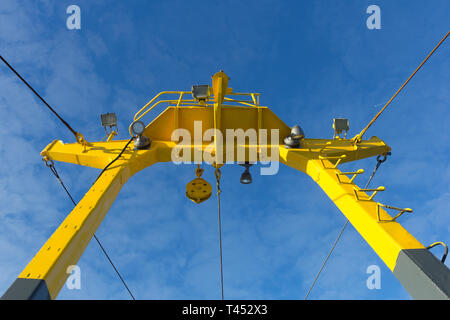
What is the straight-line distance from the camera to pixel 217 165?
21.7ft

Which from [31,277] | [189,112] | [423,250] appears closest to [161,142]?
[189,112]

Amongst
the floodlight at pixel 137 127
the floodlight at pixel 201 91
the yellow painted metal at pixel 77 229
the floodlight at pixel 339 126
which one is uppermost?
the floodlight at pixel 201 91

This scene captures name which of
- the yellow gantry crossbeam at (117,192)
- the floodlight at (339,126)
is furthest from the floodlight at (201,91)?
the floodlight at (339,126)

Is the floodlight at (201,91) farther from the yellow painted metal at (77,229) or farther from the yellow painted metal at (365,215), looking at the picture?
the yellow painted metal at (365,215)

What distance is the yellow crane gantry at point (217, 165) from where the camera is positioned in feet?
9.43

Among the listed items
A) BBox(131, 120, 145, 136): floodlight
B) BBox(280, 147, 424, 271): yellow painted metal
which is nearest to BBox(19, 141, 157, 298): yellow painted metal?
BBox(131, 120, 145, 136): floodlight

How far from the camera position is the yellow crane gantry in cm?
288

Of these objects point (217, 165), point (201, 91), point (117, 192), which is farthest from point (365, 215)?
point (201, 91)

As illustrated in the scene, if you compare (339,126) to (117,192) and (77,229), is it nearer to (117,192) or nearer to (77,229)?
(117,192)

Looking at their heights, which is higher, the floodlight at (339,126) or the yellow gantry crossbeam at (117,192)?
the floodlight at (339,126)

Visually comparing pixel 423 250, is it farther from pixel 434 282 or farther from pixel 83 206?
pixel 83 206

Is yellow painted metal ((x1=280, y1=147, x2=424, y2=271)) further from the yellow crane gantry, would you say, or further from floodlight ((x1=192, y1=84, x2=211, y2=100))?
floodlight ((x1=192, y1=84, x2=211, y2=100))

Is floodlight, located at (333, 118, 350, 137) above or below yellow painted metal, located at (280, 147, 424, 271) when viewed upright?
above

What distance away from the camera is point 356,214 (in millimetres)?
3998
